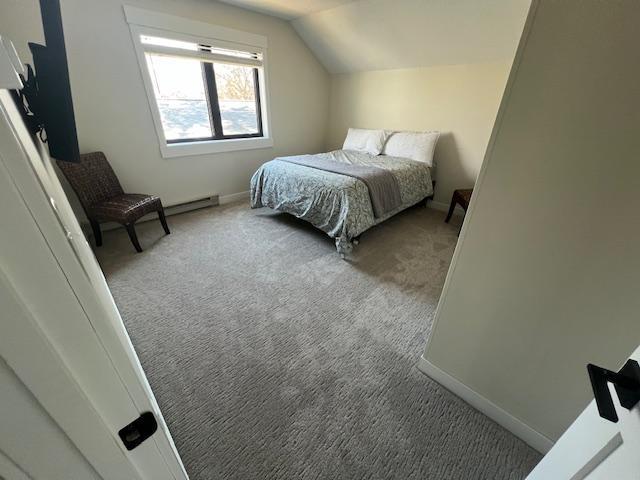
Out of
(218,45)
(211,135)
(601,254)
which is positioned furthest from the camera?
(211,135)

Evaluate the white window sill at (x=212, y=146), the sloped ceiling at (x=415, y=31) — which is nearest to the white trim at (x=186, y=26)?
the sloped ceiling at (x=415, y=31)

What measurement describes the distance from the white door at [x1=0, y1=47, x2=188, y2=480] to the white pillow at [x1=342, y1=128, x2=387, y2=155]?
3689 mm

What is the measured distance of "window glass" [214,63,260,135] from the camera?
10.6 feet

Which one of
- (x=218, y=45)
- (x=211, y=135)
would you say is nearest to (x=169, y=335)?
(x=211, y=135)

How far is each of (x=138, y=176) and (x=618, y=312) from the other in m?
3.68

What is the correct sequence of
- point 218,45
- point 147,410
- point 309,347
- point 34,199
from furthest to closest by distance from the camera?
point 218,45 < point 309,347 < point 147,410 < point 34,199

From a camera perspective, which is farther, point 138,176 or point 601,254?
point 138,176

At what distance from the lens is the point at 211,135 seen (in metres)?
3.33

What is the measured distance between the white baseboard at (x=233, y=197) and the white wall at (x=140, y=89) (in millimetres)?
56

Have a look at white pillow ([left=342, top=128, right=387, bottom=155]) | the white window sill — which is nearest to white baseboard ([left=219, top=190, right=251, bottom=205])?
the white window sill

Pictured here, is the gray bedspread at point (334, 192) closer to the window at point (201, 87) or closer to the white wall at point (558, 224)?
the window at point (201, 87)

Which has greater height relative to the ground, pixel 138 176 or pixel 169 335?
pixel 138 176

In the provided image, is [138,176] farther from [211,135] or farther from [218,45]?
[218,45]

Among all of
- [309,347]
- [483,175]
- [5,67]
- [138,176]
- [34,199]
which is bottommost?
[309,347]
